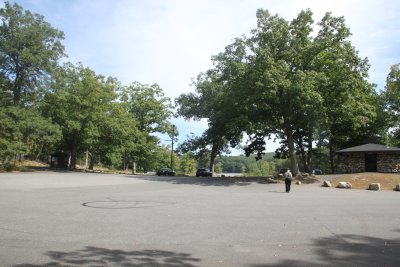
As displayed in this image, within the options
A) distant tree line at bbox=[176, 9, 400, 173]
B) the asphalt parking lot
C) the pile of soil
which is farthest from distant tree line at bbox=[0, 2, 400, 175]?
the asphalt parking lot

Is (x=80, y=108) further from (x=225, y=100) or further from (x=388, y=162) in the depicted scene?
(x=388, y=162)

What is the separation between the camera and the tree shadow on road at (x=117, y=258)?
603 cm

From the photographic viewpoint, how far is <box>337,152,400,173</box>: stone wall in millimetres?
38312

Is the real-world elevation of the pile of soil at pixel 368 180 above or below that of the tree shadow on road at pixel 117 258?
above

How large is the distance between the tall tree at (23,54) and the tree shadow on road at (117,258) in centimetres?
4378

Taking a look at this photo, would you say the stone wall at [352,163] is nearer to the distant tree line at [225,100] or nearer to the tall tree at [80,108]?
the distant tree line at [225,100]

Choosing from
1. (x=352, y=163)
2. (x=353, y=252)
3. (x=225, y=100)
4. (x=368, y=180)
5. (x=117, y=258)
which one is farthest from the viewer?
(x=352, y=163)

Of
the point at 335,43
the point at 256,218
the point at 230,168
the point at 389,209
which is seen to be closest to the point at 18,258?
the point at 256,218

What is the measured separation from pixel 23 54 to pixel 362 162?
42915 mm

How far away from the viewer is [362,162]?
131ft

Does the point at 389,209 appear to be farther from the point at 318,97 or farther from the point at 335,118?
the point at 335,118

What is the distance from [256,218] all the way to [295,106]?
22980 mm

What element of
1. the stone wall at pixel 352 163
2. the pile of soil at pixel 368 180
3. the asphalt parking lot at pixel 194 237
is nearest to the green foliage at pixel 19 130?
the asphalt parking lot at pixel 194 237

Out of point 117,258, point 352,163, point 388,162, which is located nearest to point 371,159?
point 388,162
